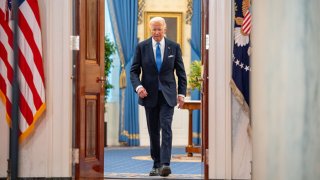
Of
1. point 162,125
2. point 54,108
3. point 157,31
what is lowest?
point 162,125

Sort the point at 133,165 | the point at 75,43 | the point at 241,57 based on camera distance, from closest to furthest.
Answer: the point at 241,57 → the point at 75,43 → the point at 133,165

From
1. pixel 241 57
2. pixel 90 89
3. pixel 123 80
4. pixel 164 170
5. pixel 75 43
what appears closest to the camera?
pixel 241 57

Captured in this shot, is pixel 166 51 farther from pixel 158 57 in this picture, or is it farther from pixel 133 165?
pixel 133 165

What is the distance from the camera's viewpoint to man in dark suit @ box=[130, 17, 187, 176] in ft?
17.8

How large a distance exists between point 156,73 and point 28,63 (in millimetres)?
1310

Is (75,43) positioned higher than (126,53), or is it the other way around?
(126,53)

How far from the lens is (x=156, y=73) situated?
5.50 meters

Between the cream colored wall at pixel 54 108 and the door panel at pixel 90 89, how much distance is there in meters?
0.09

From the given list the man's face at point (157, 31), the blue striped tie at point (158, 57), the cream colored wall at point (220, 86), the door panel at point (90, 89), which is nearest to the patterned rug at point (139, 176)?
the door panel at point (90, 89)

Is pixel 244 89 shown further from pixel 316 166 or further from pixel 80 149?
pixel 316 166

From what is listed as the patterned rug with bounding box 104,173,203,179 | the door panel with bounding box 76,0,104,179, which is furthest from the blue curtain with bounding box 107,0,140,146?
the door panel with bounding box 76,0,104,179

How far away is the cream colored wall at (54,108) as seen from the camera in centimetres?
479

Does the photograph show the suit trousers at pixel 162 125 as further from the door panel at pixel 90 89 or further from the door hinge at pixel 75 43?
the door hinge at pixel 75 43

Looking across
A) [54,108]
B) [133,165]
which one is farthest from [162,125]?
[133,165]
